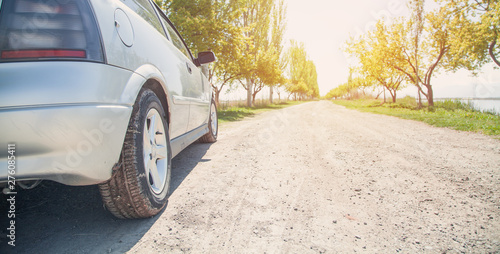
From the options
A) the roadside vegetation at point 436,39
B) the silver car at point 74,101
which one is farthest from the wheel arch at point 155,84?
the roadside vegetation at point 436,39

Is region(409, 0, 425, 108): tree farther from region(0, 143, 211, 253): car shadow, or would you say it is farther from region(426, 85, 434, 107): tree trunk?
region(0, 143, 211, 253): car shadow

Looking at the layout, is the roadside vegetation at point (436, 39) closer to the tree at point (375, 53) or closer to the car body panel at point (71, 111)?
the tree at point (375, 53)

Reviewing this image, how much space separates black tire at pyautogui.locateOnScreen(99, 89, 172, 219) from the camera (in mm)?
1301

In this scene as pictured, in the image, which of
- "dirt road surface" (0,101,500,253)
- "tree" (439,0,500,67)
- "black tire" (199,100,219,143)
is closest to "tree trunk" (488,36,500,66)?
"tree" (439,0,500,67)

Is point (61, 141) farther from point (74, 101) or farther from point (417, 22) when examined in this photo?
point (417, 22)

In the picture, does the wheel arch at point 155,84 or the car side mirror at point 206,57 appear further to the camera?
the car side mirror at point 206,57

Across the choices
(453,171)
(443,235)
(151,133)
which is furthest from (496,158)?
(151,133)

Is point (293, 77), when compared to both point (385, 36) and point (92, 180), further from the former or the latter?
point (92, 180)

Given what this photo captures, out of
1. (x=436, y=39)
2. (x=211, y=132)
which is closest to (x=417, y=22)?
(x=436, y=39)

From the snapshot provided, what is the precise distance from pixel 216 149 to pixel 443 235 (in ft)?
9.47

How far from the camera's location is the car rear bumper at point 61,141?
39.1 inches

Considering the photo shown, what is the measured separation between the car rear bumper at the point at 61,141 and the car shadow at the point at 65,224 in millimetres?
402

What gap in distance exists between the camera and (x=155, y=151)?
5.63ft

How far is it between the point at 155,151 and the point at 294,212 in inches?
42.4
